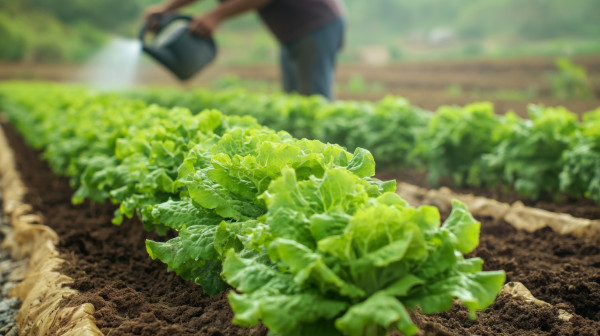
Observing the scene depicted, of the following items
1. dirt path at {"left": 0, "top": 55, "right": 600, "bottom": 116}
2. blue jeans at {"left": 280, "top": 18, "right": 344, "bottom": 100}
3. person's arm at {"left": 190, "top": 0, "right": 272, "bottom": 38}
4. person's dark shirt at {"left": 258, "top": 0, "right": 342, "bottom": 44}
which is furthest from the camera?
dirt path at {"left": 0, "top": 55, "right": 600, "bottom": 116}

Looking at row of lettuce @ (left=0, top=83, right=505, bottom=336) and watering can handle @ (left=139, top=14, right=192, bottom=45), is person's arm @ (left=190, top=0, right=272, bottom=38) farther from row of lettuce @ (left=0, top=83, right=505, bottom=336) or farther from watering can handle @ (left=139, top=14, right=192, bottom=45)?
row of lettuce @ (left=0, top=83, right=505, bottom=336)

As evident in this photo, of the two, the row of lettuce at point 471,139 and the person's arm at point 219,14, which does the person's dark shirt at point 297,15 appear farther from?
the row of lettuce at point 471,139

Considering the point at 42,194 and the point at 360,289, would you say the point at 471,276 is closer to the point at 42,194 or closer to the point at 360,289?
the point at 360,289

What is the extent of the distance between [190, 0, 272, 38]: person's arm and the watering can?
0.41ft

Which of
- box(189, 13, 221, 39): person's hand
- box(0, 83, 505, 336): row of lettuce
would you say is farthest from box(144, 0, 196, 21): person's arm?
box(0, 83, 505, 336): row of lettuce

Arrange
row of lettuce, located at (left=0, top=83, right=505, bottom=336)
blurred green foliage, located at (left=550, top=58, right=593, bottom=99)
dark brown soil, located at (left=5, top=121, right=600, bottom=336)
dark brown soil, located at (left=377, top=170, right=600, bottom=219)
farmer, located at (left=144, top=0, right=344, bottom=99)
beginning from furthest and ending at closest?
blurred green foliage, located at (left=550, top=58, right=593, bottom=99) → farmer, located at (left=144, top=0, right=344, bottom=99) → dark brown soil, located at (left=377, top=170, right=600, bottom=219) → dark brown soil, located at (left=5, top=121, right=600, bottom=336) → row of lettuce, located at (left=0, top=83, right=505, bottom=336)

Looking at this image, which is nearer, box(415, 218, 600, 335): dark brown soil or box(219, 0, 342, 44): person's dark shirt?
box(415, 218, 600, 335): dark brown soil

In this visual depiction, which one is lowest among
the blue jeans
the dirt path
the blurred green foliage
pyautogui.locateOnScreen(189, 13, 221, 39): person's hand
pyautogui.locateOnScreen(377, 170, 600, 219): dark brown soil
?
the dirt path

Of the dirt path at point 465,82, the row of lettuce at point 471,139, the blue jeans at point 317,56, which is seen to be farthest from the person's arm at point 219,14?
the dirt path at point 465,82

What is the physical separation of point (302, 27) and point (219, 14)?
101cm

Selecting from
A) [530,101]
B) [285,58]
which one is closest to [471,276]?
[285,58]

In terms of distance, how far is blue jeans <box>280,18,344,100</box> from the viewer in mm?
6355

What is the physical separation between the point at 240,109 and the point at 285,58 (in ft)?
4.85

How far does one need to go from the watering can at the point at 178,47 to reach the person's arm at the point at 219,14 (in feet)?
0.41
